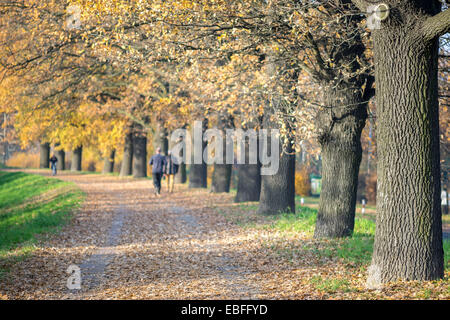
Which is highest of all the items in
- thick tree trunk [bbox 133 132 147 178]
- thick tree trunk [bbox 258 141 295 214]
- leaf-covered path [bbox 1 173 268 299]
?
thick tree trunk [bbox 133 132 147 178]

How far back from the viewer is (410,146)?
7012mm

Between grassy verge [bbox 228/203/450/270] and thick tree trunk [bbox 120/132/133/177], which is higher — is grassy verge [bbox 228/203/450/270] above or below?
below

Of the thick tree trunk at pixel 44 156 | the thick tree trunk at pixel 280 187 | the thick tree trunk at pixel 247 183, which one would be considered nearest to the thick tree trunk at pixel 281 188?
the thick tree trunk at pixel 280 187

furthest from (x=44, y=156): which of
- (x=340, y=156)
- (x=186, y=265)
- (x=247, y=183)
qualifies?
(x=340, y=156)

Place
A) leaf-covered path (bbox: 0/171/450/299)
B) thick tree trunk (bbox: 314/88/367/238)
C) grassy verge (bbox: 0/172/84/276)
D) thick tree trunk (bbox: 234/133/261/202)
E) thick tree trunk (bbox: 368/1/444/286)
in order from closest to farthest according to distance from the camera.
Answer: thick tree trunk (bbox: 368/1/444/286) < leaf-covered path (bbox: 0/171/450/299) < thick tree trunk (bbox: 314/88/367/238) < grassy verge (bbox: 0/172/84/276) < thick tree trunk (bbox: 234/133/261/202)

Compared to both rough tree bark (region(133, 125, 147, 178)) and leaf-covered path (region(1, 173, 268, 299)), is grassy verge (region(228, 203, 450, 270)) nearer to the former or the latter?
leaf-covered path (region(1, 173, 268, 299))

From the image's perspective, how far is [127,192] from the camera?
80.9 ft

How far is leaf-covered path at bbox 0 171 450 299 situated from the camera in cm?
721

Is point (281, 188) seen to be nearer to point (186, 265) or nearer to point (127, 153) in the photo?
point (186, 265)

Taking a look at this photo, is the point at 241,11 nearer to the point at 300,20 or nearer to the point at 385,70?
the point at 300,20

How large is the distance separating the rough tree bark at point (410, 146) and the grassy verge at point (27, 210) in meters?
6.45

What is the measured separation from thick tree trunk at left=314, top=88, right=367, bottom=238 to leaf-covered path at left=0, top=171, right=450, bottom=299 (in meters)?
0.69

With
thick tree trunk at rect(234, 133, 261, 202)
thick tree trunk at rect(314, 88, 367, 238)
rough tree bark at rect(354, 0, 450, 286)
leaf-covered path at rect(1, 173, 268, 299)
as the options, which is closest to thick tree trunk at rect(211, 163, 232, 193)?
thick tree trunk at rect(234, 133, 261, 202)

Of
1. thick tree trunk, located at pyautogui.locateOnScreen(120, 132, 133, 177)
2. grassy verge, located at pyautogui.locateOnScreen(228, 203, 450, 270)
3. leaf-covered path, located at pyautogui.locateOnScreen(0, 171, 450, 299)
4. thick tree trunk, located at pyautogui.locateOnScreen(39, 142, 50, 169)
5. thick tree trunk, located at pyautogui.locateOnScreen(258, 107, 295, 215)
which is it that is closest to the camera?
leaf-covered path, located at pyautogui.locateOnScreen(0, 171, 450, 299)
